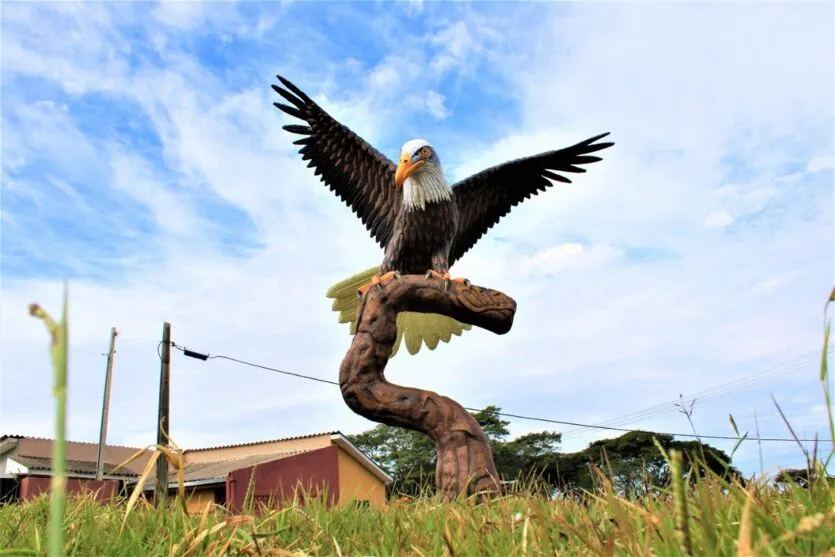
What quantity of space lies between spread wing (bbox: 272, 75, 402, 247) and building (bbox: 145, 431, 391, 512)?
5.25 metres

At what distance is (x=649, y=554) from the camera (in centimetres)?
86

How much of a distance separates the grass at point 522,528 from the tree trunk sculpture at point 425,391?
1.18 m

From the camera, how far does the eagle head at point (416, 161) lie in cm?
474

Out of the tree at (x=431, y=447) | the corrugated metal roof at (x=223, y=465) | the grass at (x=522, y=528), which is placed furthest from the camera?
the tree at (x=431, y=447)

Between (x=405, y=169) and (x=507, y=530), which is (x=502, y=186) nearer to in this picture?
(x=405, y=169)

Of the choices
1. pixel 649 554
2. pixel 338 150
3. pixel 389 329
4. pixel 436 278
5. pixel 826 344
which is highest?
pixel 338 150

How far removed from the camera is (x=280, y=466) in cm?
1088

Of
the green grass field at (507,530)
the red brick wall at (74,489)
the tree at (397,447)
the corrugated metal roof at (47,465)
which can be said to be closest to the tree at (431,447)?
the tree at (397,447)

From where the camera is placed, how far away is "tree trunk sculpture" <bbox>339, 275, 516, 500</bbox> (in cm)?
343

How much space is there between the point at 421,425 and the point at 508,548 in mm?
2444

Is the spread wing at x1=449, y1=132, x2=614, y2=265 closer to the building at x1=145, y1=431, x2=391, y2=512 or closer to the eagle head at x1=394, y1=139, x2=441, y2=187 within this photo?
the eagle head at x1=394, y1=139, x2=441, y2=187

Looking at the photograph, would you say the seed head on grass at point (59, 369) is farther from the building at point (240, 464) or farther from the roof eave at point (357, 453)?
the roof eave at point (357, 453)

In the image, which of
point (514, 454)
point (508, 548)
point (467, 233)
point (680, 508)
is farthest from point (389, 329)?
point (514, 454)

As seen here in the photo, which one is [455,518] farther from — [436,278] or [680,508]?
[436,278]
